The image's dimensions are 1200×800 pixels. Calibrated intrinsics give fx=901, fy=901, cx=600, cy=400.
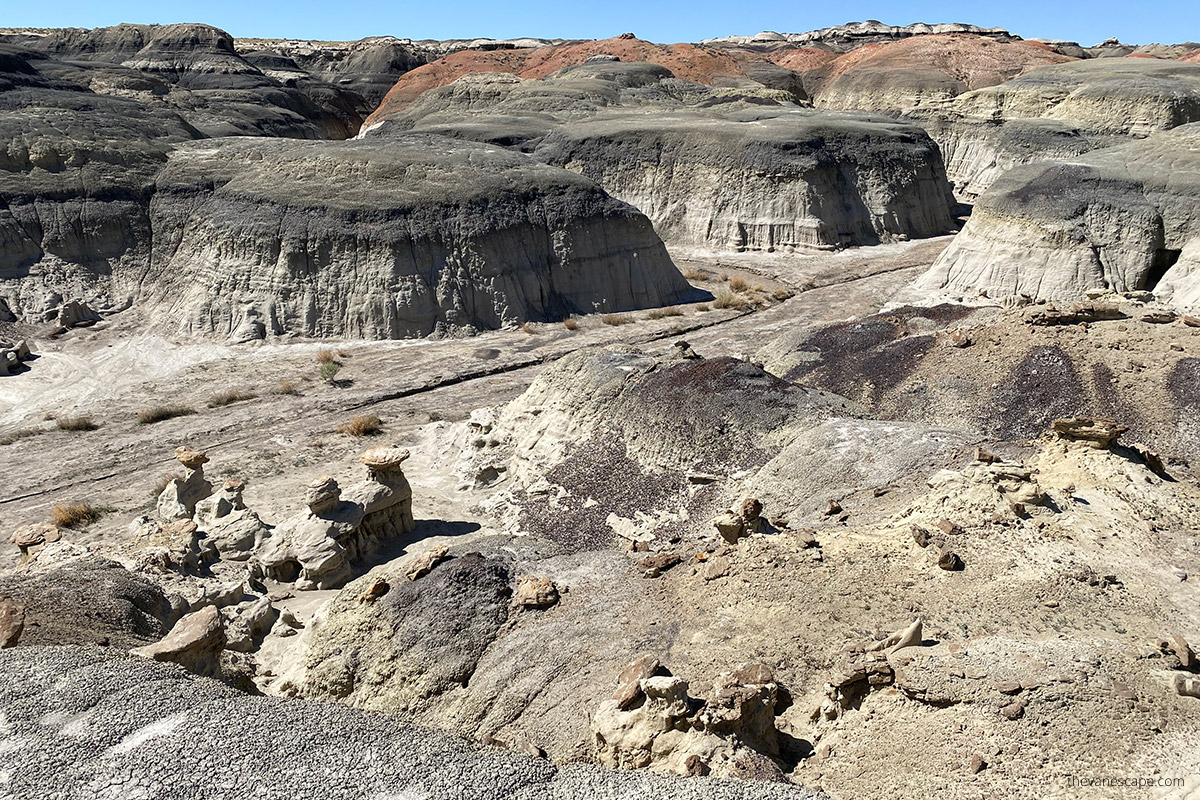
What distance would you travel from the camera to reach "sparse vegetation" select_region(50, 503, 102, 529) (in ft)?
57.8

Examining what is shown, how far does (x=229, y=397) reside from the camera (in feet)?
81.4

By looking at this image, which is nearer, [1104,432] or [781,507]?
[1104,432]

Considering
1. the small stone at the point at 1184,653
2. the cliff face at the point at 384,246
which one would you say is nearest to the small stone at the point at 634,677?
the small stone at the point at 1184,653

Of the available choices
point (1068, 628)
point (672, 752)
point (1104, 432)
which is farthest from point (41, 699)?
point (1104, 432)

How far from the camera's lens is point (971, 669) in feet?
26.5

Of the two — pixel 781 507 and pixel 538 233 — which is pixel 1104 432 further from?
pixel 538 233

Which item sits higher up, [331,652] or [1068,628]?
[1068,628]

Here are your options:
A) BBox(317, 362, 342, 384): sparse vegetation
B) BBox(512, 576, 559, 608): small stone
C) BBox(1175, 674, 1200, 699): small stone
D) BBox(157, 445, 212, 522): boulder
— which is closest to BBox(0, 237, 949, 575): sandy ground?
BBox(317, 362, 342, 384): sparse vegetation

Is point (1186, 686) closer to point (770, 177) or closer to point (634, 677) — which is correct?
point (634, 677)

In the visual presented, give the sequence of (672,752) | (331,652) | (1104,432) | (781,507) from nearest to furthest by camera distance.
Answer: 1. (672,752)
2. (331,652)
3. (1104,432)
4. (781,507)

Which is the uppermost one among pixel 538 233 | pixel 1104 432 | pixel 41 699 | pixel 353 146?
pixel 353 146

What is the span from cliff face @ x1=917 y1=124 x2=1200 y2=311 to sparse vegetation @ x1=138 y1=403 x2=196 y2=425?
24581 mm

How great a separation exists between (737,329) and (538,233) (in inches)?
314

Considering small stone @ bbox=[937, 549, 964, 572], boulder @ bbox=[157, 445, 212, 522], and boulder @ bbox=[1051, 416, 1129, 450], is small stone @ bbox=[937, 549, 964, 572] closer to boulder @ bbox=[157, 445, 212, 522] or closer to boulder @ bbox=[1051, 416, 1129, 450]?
boulder @ bbox=[1051, 416, 1129, 450]
